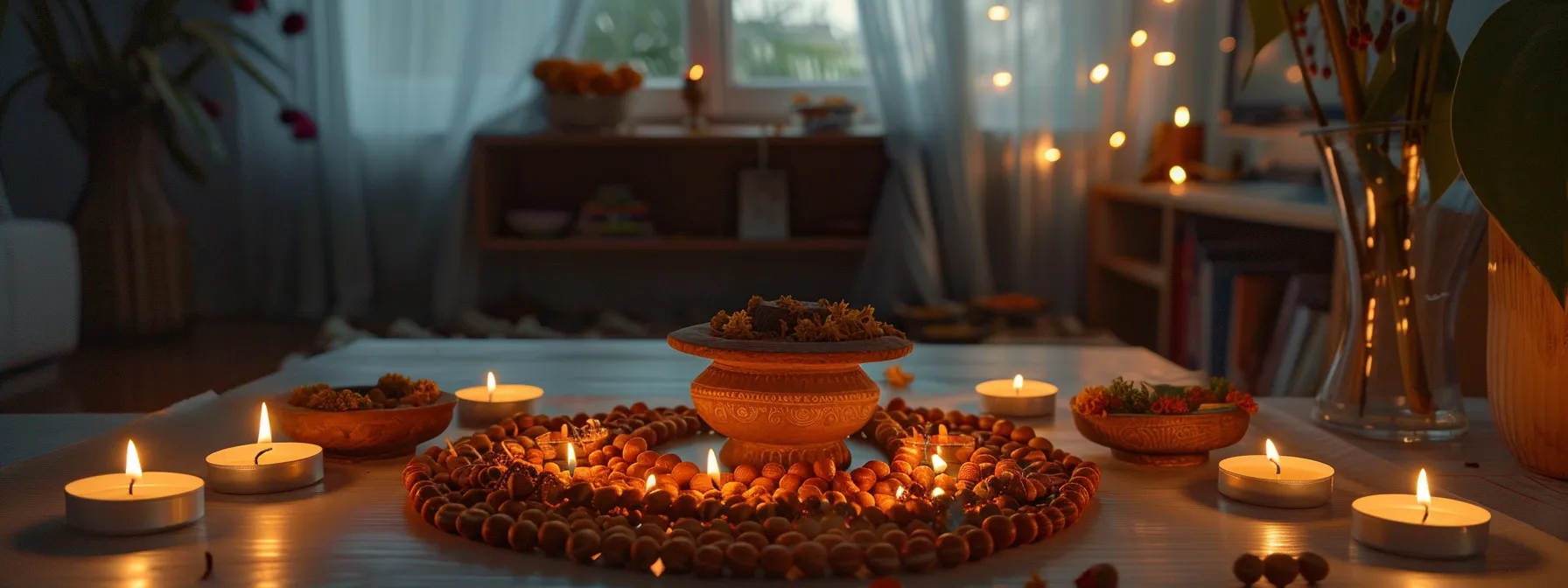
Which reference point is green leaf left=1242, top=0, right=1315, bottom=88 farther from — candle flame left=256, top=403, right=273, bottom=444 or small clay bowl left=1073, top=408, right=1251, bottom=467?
candle flame left=256, top=403, right=273, bottom=444

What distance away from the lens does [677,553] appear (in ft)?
2.18

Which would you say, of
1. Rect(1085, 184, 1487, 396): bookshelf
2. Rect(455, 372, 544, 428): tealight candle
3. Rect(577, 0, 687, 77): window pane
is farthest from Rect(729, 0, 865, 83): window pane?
Rect(455, 372, 544, 428): tealight candle

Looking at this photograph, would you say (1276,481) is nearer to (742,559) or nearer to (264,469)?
(742,559)

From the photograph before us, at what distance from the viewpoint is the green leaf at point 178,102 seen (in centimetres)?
253

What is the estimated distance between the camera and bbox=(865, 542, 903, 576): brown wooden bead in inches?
26.1

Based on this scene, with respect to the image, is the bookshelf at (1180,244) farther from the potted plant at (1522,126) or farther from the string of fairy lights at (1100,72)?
the potted plant at (1522,126)

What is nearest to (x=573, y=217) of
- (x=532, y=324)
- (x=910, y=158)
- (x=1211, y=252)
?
(x=532, y=324)

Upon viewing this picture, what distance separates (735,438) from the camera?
0.90m

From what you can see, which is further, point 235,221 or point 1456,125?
point 235,221

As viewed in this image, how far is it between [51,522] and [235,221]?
261 cm

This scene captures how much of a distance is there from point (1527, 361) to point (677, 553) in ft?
1.97

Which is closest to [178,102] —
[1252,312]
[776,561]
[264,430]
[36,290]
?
[36,290]

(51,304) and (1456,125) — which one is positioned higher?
(1456,125)

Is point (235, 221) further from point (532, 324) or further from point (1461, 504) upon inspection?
point (1461, 504)
